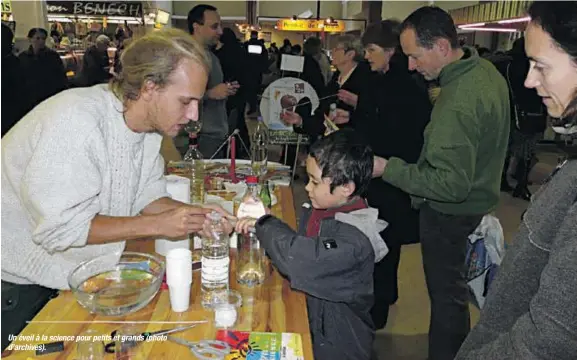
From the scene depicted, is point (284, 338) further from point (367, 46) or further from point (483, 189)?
point (367, 46)

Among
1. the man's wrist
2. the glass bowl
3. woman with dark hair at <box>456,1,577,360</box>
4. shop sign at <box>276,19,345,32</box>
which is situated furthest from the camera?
shop sign at <box>276,19,345,32</box>

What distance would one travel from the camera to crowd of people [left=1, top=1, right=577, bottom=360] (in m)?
0.94

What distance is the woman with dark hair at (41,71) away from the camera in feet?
15.4

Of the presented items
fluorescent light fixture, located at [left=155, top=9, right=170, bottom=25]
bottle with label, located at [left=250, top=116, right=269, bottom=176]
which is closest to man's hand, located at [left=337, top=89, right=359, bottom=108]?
bottle with label, located at [left=250, top=116, right=269, bottom=176]

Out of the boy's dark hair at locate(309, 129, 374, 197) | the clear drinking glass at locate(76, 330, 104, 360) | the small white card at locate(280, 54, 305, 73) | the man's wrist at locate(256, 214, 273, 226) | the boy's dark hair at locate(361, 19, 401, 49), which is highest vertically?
the boy's dark hair at locate(361, 19, 401, 49)

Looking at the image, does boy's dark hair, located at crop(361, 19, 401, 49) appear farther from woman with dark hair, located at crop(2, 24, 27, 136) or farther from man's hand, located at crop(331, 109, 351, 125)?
woman with dark hair, located at crop(2, 24, 27, 136)

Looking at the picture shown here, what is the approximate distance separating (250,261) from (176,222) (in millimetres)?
353

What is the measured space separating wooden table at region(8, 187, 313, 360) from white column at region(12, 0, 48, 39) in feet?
22.3

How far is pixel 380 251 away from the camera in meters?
1.56

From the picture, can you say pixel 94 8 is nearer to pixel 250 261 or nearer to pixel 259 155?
pixel 259 155

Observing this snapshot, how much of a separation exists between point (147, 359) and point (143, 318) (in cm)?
19

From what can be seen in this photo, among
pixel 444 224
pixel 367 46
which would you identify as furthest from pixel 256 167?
pixel 444 224

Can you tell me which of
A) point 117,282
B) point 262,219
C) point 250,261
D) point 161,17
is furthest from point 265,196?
point 161,17

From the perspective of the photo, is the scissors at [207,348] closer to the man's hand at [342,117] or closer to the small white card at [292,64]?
the man's hand at [342,117]
